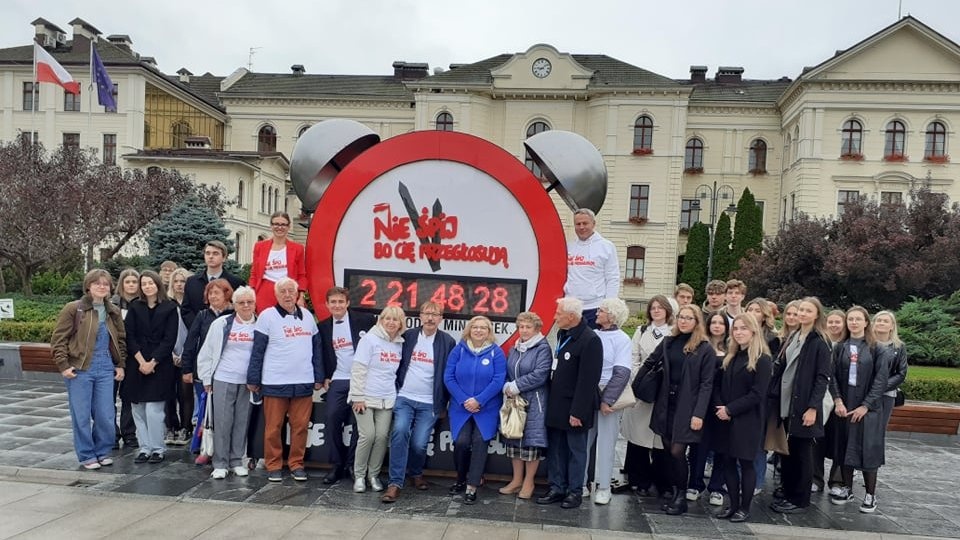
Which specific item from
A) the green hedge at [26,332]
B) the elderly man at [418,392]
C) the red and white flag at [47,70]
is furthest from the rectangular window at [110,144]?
the elderly man at [418,392]

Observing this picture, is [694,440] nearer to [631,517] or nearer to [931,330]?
[631,517]

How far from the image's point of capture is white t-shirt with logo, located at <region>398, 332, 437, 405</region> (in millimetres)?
6312

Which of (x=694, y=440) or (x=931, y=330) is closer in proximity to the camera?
(x=694, y=440)

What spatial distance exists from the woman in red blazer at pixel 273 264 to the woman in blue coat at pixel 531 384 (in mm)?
2604

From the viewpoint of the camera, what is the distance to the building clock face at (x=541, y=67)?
3756cm

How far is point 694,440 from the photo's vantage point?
5.93 m

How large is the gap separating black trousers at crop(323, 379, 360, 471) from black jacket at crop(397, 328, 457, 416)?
620 mm

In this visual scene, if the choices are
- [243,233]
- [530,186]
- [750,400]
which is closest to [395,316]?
[530,186]

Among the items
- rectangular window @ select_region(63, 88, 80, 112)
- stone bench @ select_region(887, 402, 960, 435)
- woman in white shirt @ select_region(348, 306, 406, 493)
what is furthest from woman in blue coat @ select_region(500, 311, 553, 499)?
rectangular window @ select_region(63, 88, 80, 112)

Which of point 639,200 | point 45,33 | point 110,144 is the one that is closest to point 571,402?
point 639,200

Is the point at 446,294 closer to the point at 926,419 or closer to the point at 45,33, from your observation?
the point at 926,419

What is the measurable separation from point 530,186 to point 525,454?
9.46 ft

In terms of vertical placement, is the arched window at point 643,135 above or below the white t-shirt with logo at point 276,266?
above

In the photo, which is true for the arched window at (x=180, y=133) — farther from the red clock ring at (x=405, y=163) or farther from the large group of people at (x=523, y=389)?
the large group of people at (x=523, y=389)
